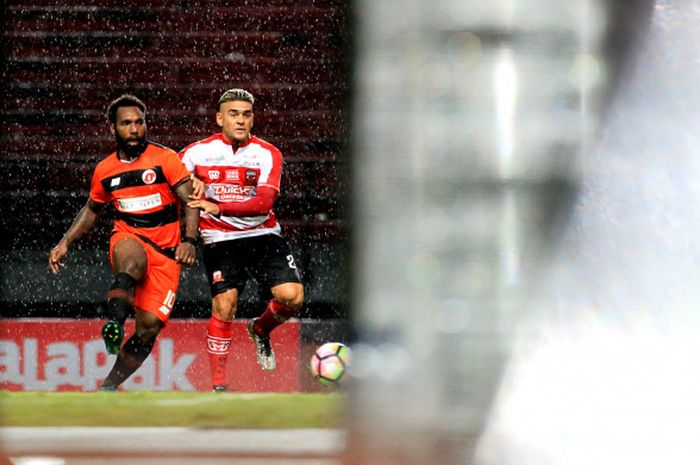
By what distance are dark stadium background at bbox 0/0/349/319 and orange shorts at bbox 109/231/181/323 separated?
535mm

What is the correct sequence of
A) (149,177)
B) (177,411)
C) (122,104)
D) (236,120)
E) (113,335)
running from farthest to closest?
(122,104)
(236,120)
(113,335)
(149,177)
(177,411)

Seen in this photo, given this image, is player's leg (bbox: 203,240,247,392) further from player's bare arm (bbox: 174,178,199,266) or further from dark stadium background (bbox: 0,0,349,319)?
dark stadium background (bbox: 0,0,349,319)

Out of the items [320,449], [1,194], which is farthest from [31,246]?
[320,449]

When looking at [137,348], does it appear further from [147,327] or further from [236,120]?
[236,120]

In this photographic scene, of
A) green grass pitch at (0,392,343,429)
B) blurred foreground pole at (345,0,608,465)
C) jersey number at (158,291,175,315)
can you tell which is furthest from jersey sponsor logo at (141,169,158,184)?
blurred foreground pole at (345,0,608,465)

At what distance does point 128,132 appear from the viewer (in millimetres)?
3320

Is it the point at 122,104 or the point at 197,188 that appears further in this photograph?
the point at 122,104

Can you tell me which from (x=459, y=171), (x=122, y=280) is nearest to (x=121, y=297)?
(x=122, y=280)

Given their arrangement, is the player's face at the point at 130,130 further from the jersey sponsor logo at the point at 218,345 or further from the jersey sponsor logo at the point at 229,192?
the jersey sponsor logo at the point at 218,345

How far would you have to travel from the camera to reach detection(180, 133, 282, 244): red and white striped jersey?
309cm

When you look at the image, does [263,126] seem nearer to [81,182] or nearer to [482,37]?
[81,182]

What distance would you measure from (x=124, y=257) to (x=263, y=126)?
0.99 metres

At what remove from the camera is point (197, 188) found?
121 inches

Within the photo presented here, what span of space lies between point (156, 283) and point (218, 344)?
355mm
